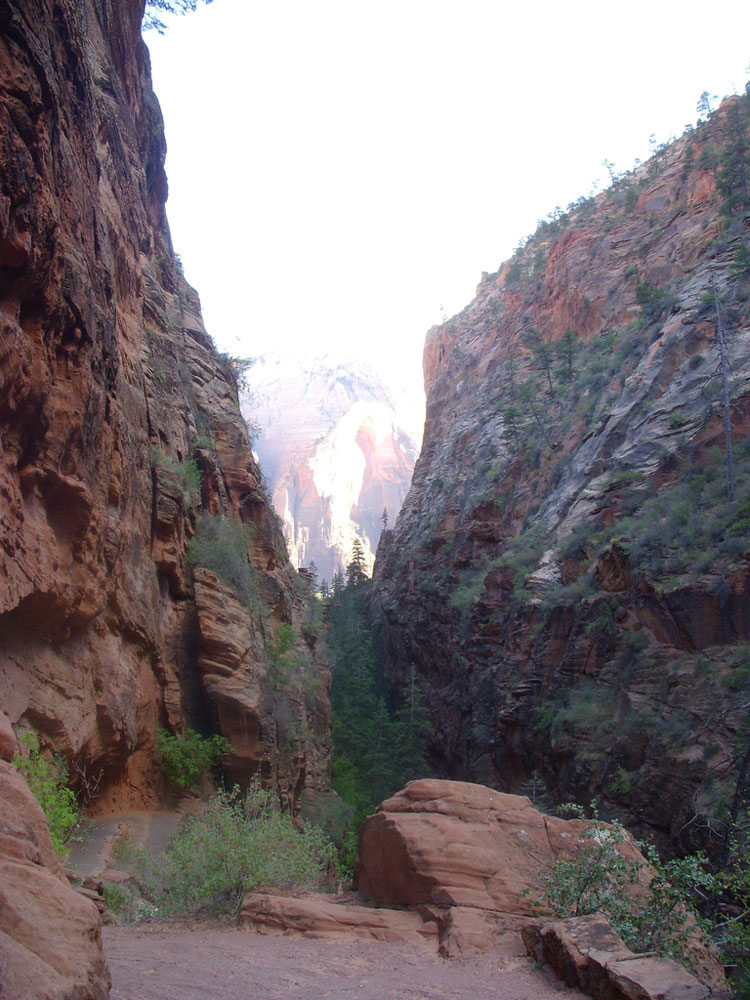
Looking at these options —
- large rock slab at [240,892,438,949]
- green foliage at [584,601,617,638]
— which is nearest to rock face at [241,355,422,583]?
green foliage at [584,601,617,638]

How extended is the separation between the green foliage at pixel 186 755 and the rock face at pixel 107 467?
345mm

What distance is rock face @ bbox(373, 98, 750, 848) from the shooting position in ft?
60.4

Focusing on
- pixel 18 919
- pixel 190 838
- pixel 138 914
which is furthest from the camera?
pixel 190 838

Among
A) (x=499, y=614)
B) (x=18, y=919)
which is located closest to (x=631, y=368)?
(x=499, y=614)

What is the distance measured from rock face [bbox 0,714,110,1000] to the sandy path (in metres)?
1.66

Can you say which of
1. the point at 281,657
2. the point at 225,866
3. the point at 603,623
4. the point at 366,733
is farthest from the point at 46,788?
the point at 366,733

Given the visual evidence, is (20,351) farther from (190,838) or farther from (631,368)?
(631,368)

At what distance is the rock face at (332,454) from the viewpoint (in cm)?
13138

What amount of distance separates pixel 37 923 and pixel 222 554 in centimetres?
1819

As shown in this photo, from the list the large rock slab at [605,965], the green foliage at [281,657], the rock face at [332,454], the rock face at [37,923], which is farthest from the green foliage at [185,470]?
the rock face at [332,454]

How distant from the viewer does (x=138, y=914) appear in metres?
10.2

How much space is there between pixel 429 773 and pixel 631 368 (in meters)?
23.9

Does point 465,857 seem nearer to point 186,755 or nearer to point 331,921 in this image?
point 331,921

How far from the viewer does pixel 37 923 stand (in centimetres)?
399
